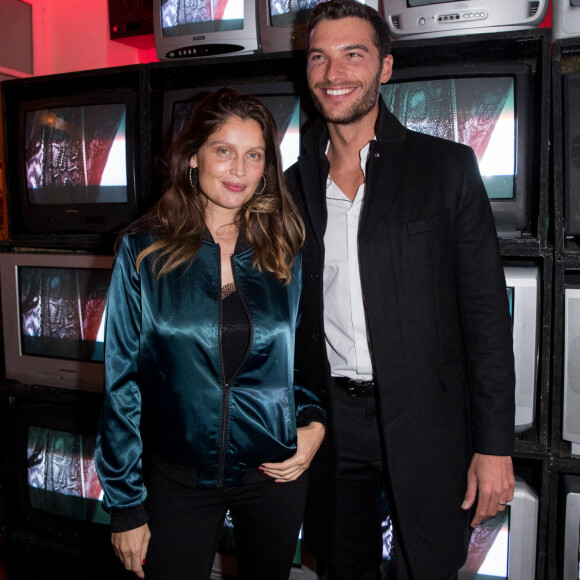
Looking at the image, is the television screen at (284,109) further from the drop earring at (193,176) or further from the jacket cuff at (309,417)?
the jacket cuff at (309,417)

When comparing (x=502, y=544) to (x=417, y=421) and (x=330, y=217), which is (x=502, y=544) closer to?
(x=417, y=421)

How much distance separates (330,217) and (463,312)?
420mm

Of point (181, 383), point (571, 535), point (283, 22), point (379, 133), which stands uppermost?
point (283, 22)

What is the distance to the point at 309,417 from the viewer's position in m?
1.34

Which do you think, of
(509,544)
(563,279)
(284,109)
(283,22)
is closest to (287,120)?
(284,109)

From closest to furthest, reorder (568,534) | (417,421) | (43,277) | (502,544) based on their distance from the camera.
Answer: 1. (417,421)
2. (568,534)
3. (502,544)
4. (43,277)

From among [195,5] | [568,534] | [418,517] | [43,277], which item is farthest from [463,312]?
[43,277]

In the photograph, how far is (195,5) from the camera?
6.47 feet

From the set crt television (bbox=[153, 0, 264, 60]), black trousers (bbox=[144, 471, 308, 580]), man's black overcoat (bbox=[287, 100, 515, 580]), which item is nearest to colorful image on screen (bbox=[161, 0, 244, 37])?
crt television (bbox=[153, 0, 264, 60])

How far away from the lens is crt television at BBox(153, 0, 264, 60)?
191 cm

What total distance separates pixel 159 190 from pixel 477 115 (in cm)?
109

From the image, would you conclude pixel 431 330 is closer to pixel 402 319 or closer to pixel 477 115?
pixel 402 319

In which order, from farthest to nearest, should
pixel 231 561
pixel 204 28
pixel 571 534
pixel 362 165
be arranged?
pixel 231 561 < pixel 204 28 < pixel 571 534 < pixel 362 165

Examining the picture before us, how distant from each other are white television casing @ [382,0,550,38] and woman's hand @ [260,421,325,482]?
4.07 ft
